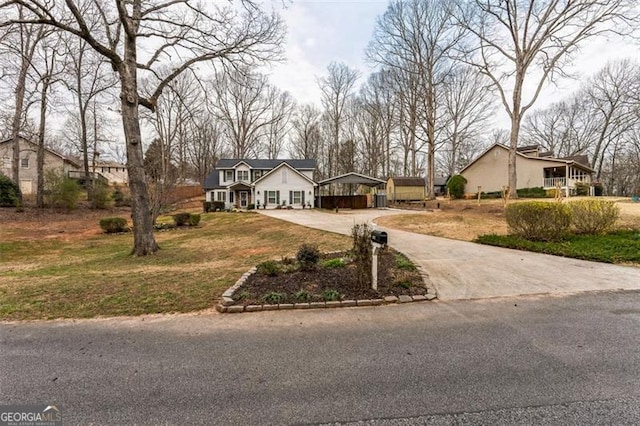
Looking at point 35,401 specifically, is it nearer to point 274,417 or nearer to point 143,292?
point 274,417

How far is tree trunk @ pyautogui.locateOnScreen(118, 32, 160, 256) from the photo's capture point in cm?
871

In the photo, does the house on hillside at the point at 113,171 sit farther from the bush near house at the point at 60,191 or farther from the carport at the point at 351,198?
the carport at the point at 351,198

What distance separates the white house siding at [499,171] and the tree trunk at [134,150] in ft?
100

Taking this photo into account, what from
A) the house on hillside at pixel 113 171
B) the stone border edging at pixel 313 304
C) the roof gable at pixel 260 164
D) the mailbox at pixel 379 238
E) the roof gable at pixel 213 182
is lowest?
the stone border edging at pixel 313 304

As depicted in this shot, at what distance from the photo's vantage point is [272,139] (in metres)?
44.9

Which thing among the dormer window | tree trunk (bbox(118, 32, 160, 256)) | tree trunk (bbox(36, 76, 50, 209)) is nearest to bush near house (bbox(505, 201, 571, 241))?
tree trunk (bbox(118, 32, 160, 256))

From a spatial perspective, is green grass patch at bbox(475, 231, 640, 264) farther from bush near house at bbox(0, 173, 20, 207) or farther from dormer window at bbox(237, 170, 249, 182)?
bush near house at bbox(0, 173, 20, 207)

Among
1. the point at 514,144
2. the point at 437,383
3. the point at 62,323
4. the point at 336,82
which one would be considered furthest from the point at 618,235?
the point at 336,82

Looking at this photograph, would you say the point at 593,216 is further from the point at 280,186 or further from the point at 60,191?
the point at 60,191

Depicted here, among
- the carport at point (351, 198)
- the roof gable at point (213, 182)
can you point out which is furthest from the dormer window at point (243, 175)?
the carport at point (351, 198)

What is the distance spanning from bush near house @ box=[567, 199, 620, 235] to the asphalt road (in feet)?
21.7

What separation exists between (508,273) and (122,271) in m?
8.71

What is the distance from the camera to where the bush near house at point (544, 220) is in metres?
8.76

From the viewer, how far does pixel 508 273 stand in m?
6.00
